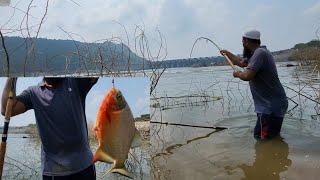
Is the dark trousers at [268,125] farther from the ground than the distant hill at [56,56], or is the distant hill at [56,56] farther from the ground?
the distant hill at [56,56]

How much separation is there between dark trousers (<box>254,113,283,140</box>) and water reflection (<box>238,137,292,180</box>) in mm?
134

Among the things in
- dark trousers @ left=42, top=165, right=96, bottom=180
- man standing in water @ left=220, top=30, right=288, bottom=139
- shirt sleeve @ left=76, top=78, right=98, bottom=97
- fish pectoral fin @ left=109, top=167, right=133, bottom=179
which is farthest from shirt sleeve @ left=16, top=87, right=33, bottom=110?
man standing in water @ left=220, top=30, right=288, bottom=139

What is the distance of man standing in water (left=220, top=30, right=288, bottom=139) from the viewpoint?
24.1 ft

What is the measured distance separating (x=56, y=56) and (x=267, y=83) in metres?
3.99

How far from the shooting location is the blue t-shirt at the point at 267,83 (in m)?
7.34

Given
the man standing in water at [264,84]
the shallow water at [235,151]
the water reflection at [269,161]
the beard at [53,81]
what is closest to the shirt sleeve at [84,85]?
the beard at [53,81]

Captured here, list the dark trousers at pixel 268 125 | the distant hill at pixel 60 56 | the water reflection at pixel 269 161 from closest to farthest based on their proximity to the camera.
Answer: the distant hill at pixel 60 56 → the water reflection at pixel 269 161 → the dark trousers at pixel 268 125

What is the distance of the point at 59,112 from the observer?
2.90 meters

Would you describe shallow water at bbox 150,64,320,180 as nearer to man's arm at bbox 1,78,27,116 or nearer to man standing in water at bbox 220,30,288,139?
man standing in water at bbox 220,30,288,139

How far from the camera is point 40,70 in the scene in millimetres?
3598

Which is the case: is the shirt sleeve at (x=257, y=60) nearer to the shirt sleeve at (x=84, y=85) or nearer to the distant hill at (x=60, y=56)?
the distant hill at (x=60, y=56)

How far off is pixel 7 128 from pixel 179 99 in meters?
16.1

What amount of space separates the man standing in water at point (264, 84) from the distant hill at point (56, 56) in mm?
2080

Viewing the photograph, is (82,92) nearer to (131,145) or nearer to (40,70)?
(131,145)
